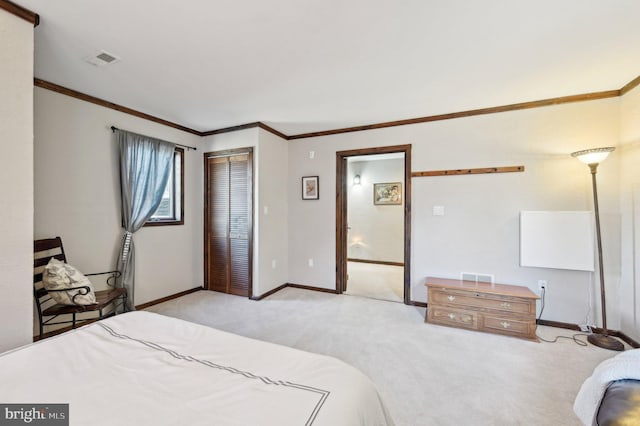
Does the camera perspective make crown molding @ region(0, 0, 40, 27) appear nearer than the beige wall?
Yes

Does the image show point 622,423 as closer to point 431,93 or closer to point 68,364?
point 68,364

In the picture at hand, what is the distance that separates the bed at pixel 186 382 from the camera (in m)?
0.82

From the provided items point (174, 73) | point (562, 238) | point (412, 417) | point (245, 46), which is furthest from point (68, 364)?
point (562, 238)

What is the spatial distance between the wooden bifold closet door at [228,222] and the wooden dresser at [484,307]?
2.49 metres

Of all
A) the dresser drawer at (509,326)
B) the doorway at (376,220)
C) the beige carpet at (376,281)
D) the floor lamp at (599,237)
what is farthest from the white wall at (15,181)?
the floor lamp at (599,237)

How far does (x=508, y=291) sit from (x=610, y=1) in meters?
2.41

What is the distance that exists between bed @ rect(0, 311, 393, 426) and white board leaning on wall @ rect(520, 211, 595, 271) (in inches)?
111

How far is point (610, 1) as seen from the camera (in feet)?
5.15

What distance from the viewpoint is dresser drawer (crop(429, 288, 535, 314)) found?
2.63 meters

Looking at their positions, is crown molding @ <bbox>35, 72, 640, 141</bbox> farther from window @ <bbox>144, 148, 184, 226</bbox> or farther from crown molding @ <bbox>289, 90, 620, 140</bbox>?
window @ <bbox>144, 148, 184, 226</bbox>

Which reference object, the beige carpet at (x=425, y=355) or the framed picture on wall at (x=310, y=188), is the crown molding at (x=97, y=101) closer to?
the framed picture on wall at (x=310, y=188)

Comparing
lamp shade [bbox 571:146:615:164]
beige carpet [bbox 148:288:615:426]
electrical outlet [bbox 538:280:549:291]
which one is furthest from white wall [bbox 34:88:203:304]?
lamp shade [bbox 571:146:615:164]

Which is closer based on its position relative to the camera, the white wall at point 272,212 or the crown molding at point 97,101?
the crown molding at point 97,101

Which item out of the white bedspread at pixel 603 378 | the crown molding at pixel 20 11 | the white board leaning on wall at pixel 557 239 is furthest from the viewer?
the white board leaning on wall at pixel 557 239
